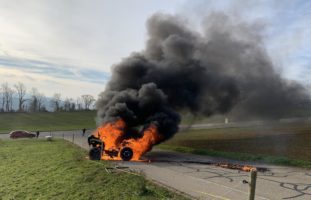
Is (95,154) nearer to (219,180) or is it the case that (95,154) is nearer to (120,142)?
(120,142)

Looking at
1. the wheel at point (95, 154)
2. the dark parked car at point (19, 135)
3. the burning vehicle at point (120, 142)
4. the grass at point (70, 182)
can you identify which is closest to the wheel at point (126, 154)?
the burning vehicle at point (120, 142)

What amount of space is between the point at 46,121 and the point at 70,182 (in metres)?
83.3

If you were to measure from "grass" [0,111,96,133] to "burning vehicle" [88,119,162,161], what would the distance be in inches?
2340

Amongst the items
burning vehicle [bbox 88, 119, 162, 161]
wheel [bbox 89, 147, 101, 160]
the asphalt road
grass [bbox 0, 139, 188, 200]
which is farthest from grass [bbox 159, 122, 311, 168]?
grass [bbox 0, 139, 188, 200]

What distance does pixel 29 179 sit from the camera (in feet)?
74.2

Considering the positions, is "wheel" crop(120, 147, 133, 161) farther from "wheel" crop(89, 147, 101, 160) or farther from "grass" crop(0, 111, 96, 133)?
"grass" crop(0, 111, 96, 133)

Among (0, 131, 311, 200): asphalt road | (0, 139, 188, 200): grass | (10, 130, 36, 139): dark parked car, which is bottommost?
(10, 130, 36, 139): dark parked car

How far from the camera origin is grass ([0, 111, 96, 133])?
289ft

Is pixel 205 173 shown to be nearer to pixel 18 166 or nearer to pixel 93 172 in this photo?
pixel 93 172

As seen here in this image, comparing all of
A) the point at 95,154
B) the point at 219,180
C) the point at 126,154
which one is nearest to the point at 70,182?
the point at 95,154

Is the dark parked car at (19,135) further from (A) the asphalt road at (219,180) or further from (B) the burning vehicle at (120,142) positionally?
(A) the asphalt road at (219,180)

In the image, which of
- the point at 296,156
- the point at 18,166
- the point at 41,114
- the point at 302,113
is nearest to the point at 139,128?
the point at 18,166

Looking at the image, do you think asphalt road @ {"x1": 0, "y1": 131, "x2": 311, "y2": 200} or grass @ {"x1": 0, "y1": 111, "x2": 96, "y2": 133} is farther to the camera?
grass @ {"x1": 0, "y1": 111, "x2": 96, "y2": 133}

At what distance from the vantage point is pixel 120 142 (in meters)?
29.2
